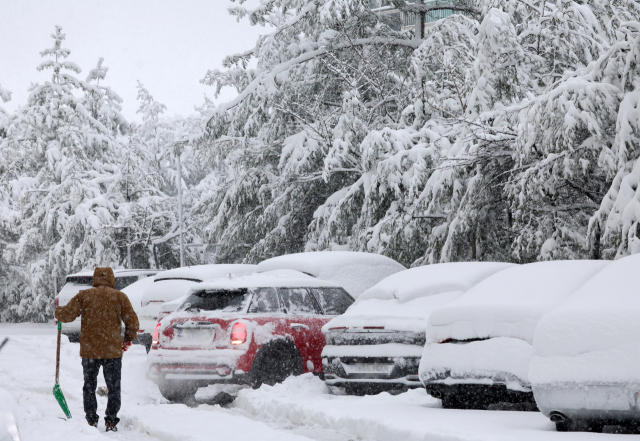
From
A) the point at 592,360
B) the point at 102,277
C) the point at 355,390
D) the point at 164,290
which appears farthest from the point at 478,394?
the point at 164,290

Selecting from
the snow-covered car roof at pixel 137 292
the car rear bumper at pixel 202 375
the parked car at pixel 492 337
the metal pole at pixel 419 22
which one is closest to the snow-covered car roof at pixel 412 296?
the car rear bumper at pixel 202 375

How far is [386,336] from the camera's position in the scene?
9.29 m

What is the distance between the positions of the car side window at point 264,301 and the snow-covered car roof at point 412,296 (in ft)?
2.57

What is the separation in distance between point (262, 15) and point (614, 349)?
71.8 ft

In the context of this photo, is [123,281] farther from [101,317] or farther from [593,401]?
[593,401]

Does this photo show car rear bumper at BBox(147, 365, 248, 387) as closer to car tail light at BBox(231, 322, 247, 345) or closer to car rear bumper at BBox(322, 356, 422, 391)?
car tail light at BBox(231, 322, 247, 345)

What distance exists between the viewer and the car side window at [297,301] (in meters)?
10.5

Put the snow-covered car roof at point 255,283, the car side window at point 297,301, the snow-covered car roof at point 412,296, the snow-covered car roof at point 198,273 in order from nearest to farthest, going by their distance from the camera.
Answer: the snow-covered car roof at point 412,296 < the snow-covered car roof at point 255,283 < the car side window at point 297,301 < the snow-covered car roof at point 198,273

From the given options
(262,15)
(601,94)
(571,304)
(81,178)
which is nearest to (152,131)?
(81,178)

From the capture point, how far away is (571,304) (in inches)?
245

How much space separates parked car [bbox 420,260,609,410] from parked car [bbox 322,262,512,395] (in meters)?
1.13

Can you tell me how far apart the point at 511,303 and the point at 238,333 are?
344 centimetres

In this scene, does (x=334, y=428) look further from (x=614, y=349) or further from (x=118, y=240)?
(x=118, y=240)

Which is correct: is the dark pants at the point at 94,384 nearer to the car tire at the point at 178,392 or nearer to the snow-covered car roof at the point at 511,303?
the car tire at the point at 178,392
